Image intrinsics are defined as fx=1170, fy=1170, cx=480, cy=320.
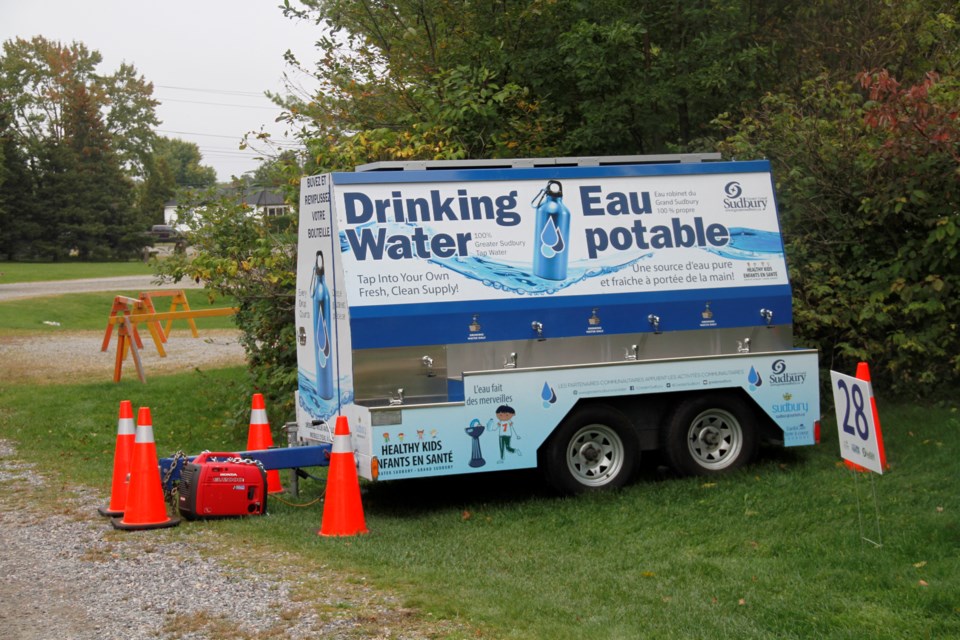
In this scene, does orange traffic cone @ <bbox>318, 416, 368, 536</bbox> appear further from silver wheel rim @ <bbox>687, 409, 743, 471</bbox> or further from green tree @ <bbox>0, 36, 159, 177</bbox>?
green tree @ <bbox>0, 36, 159, 177</bbox>

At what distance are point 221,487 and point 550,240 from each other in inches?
130

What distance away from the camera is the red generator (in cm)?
895

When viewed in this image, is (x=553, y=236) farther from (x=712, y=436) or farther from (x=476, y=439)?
(x=712, y=436)

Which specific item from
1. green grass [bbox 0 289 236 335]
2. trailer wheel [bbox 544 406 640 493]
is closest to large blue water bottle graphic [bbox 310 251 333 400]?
trailer wheel [bbox 544 406 640 493]

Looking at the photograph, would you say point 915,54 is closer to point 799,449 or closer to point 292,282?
point 799,449

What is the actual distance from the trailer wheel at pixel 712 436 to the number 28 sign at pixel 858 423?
2.03 meters

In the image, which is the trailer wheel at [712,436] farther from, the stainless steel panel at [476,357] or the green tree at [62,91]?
the green tree at [62,91]

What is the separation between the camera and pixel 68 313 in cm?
3300

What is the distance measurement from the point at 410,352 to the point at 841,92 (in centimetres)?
708

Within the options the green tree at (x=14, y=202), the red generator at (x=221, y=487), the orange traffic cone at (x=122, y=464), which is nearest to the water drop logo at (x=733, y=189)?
the red generator at (x=221, y=487)

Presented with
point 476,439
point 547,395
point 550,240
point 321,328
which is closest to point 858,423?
point 547,395

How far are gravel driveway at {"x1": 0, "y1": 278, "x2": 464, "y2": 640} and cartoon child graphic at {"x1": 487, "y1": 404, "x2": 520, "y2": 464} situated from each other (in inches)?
81.3

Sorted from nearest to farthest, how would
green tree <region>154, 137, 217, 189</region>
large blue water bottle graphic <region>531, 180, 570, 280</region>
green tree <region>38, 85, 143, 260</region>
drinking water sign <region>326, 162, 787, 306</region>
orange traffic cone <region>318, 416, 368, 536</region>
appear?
orange traffic cone <region>318, 416, 368, 536</region> < drinking water sign <region>326, 162, 787, 306</region> < large blue water bottle graphic <region>531, 180, 570, 280</region> < green tree <region>38, 85, 143, 260</region> < green tree <region>154, 137, 217, 189</region>

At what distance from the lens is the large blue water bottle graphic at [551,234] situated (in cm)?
966
